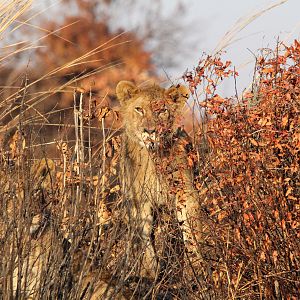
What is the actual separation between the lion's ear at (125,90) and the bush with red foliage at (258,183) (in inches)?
101

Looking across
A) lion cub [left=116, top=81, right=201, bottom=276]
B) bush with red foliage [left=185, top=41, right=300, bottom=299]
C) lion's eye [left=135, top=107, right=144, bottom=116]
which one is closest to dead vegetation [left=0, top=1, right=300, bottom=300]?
bush with red foliage [left=185, top=41, right=300, bottom=299]

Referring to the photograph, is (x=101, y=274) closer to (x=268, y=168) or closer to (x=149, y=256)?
(x=268, y=168)

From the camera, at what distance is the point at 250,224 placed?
4723mm

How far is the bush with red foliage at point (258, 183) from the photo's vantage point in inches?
180

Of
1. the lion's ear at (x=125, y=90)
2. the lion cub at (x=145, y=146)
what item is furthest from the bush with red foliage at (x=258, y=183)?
the lion's ear at (x=125, y=90)

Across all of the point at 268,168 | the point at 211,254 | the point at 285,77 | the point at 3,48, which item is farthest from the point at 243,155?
the point at 3,48

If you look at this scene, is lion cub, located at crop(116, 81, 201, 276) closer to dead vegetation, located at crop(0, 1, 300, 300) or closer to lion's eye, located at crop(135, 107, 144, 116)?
lion's eye, located at crop(135, 107, 144, 116)

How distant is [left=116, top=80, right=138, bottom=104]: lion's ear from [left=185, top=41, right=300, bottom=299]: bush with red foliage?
2562mm

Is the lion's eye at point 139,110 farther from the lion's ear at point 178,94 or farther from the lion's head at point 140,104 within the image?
the lion's ear at point 178,94

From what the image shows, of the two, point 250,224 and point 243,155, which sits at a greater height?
point 243,155

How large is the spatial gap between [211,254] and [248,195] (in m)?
0.72

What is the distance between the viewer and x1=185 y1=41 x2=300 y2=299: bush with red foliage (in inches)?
180

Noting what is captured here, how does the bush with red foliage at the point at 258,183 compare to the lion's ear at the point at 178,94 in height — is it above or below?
below

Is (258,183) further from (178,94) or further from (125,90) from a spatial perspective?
(125,90)
